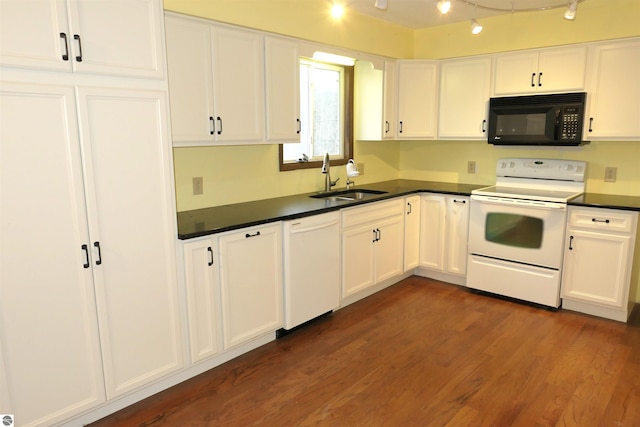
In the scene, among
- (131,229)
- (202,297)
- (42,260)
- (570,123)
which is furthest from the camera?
(570,123)

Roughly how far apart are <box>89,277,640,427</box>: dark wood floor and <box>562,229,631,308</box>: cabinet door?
20 centimetres

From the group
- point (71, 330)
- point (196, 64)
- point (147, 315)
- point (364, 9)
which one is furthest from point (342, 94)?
point (71, 330)

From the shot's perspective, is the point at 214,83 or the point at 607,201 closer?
the point at 214,83

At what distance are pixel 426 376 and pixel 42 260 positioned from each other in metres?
2.16

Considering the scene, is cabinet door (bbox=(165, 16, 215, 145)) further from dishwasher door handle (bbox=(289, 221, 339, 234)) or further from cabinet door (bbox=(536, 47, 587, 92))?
cabinet door (bbox=(536, 47, 587, 92))

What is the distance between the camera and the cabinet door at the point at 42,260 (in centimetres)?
183

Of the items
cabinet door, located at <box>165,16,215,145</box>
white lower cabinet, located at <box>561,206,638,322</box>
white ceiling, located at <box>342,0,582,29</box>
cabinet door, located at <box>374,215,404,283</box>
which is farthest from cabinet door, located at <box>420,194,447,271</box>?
cabinet door, located at <box>165,16,215,145</box>

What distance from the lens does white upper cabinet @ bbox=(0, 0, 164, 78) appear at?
1.77 m

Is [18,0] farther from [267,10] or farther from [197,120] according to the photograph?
[267,10]

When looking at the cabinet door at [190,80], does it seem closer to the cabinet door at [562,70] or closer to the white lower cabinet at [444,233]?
the white lower cabinet at [444,233]


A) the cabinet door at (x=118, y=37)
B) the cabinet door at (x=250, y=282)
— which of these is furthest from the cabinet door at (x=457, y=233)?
the cabinet door at (x=118, y=37)

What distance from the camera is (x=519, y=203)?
366 cm

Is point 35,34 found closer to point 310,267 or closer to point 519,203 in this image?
point 310,267

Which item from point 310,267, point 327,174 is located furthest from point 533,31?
point 310,267
